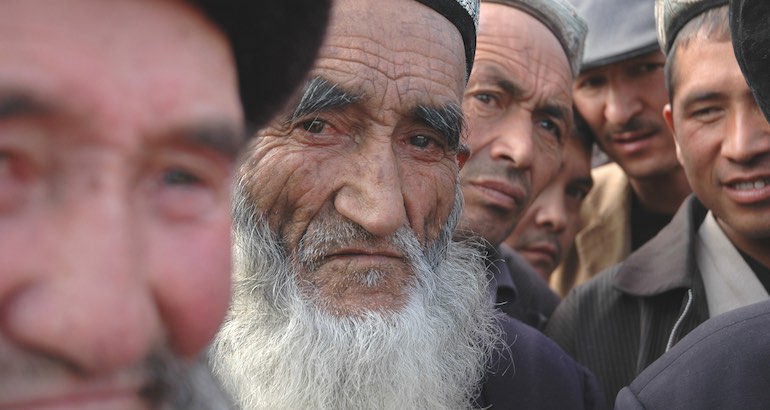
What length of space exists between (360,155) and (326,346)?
0.53 m

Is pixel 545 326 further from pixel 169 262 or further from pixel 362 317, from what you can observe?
pixel 169 262

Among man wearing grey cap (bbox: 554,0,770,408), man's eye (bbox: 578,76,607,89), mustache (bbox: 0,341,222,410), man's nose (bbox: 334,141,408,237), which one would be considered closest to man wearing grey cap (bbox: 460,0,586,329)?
man wearing grey cap (bbox: 554,0,770,408)

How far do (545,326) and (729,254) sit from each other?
0.79 m

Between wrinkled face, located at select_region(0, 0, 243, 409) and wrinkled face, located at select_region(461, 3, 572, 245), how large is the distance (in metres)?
2.82

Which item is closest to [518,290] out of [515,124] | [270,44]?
[515,124]

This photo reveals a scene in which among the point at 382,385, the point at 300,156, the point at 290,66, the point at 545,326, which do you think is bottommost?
the point at 545,326

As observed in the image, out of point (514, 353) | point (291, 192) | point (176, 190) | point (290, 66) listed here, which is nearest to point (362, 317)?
point (291, 192)

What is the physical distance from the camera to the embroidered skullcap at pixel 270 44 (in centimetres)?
143

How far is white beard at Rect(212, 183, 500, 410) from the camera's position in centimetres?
277

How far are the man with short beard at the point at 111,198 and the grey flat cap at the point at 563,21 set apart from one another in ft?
10.4

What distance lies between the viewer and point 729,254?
378cm

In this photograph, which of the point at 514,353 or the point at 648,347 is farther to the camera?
the point at 648,347

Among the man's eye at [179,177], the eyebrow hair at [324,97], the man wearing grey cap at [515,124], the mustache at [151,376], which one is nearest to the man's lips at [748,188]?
the man wearing grey cap at [515,124]

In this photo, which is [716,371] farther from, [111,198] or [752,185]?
[111,198]
